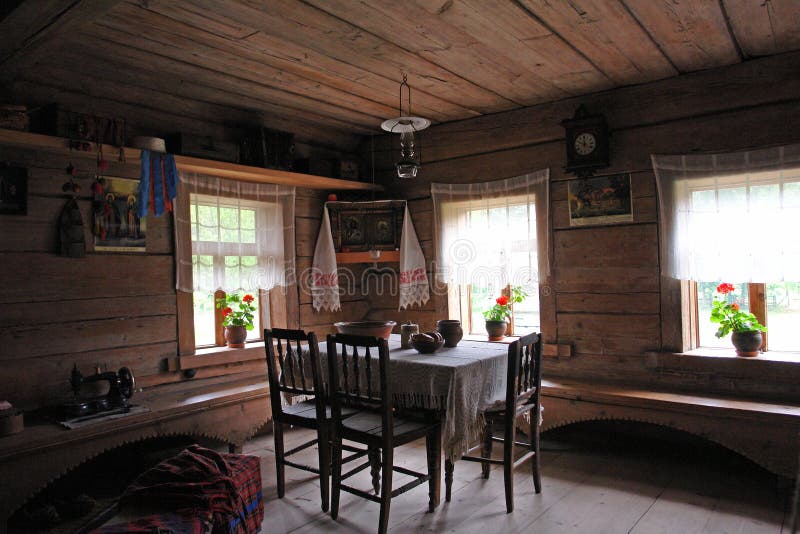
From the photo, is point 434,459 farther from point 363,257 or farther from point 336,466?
point 363,257

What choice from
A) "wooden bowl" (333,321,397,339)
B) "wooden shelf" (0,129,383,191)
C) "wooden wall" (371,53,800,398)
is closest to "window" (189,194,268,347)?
"wooden shelf" (0,129,383,191)

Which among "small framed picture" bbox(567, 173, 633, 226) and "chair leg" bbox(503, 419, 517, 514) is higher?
"small framed picture" bbox(567, 173, 633, 226)

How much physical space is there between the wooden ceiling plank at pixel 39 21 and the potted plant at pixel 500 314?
3175 mm

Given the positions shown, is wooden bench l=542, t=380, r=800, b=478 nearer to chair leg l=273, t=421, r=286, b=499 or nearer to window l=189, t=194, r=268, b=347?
chair leg l=273, t=421, r=286, b=499

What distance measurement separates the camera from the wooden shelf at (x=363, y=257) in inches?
183

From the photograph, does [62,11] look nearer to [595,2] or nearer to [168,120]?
[168,120]

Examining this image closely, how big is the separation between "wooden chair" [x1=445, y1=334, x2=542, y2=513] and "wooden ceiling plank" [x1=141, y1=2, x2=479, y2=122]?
1.92 meters

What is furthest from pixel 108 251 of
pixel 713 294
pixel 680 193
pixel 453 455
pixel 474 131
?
pixel 713 294

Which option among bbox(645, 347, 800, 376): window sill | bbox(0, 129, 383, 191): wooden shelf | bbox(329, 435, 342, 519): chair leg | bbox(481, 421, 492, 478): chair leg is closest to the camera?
bbox(329, 435, 342, 519): chair leg

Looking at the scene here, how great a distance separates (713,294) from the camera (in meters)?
3.67

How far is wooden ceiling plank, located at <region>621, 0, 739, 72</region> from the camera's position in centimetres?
262

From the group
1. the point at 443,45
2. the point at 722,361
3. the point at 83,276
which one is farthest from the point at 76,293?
the point at 722,361

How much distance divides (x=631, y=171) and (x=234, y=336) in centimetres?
309

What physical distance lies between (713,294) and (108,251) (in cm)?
393
